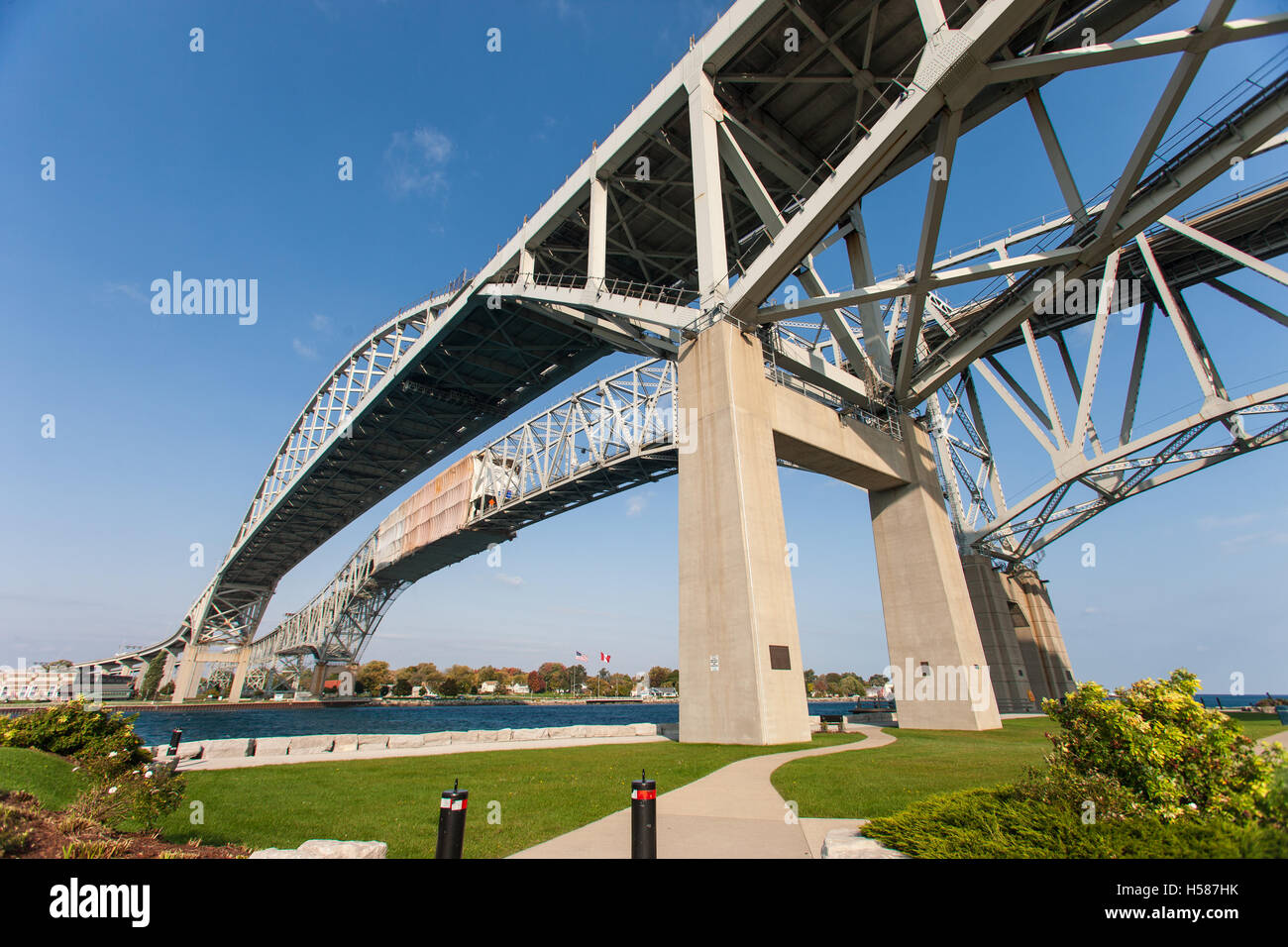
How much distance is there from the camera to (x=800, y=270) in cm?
2391

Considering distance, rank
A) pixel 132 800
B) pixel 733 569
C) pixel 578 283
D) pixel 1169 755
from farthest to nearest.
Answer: pixel 578 283 → pixel 733 569 → pixel 132 800 → pixel 1169 755

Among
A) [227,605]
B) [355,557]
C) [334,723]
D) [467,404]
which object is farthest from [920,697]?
[227,605]

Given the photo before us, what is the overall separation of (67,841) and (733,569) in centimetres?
1355

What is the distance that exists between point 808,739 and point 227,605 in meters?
96.6

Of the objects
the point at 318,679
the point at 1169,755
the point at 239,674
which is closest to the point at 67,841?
the point at 1169,755

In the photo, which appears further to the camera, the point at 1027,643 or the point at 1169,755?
the point at 1027,643

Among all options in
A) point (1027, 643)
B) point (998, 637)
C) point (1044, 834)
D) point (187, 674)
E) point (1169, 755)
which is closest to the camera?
point (1044, 834)

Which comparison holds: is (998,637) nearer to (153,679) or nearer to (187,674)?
(187,674)

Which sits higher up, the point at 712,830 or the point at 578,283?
the point at 578,283

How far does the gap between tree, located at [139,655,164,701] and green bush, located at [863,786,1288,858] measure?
12254cm

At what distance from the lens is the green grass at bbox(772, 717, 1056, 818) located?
765 centimetres

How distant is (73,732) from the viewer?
9484 mm

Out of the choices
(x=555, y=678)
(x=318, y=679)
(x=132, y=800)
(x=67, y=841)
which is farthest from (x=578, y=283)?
(x=555, y=678)
